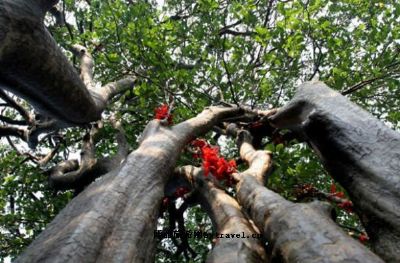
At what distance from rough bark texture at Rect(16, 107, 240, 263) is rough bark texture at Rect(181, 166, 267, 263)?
0.61 m

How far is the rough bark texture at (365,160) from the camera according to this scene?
7.81ft

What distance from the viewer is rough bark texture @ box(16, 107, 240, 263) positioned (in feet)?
8.07

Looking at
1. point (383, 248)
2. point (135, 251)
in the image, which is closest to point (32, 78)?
point (135, 251)

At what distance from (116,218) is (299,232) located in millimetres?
1541

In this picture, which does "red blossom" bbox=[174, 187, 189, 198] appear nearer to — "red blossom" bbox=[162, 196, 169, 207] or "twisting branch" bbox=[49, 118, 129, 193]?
"red blossom" bbox=[162, 196, 169, 207]

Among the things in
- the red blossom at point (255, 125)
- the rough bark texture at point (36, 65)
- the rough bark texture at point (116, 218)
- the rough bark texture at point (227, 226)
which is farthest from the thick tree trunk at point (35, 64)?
the red blossom at point (255, 125)

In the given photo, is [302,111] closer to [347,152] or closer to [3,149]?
[347,152]

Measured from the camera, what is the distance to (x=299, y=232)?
8.13 feet

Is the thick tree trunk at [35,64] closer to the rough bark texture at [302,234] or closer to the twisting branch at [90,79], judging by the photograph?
the rough bark texture at [302,234]

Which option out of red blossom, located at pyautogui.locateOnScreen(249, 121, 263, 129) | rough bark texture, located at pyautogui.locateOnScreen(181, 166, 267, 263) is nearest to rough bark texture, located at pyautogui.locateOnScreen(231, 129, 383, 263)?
rough bark texture, located at pyautogui.locateOnScreen(181, 166, 267, 263)

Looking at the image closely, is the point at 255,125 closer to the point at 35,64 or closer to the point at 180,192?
the point at 180,192

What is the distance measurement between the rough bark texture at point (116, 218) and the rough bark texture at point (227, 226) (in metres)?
0.61

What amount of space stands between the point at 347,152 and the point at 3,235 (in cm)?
903

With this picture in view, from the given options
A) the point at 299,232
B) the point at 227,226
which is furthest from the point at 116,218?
the point at 299,232
